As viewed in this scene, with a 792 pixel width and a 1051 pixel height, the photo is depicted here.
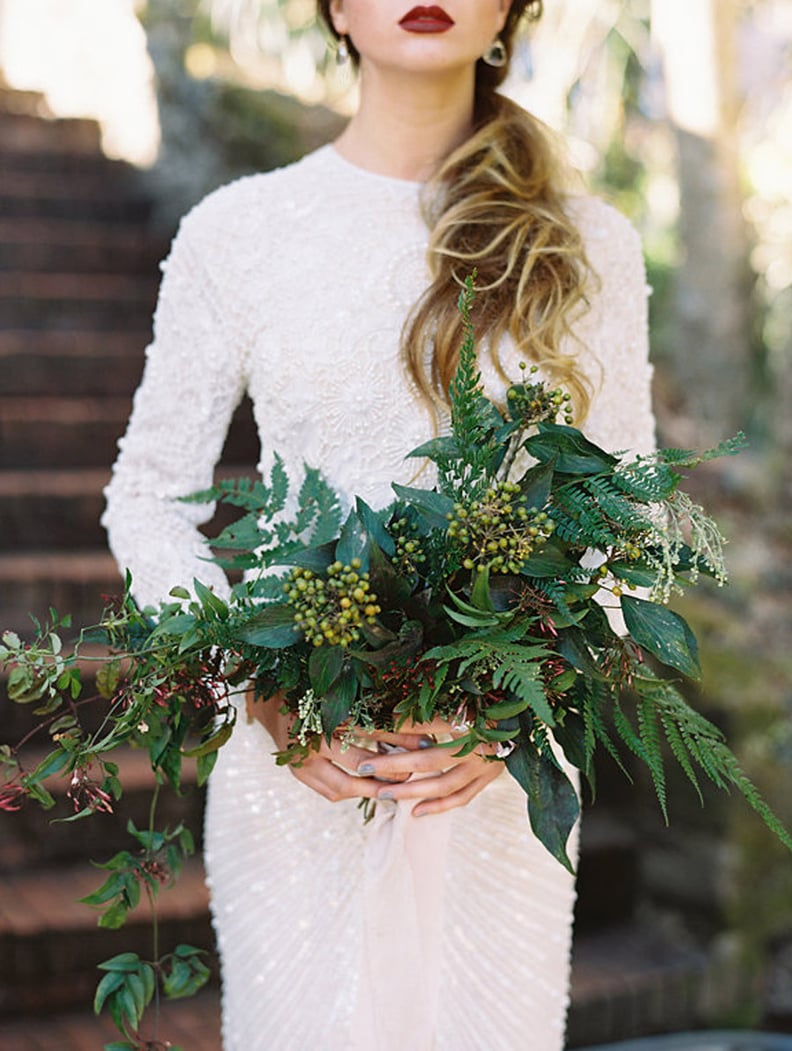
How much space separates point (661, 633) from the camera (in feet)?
4.52

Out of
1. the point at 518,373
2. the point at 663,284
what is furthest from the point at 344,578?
the point at 663,284

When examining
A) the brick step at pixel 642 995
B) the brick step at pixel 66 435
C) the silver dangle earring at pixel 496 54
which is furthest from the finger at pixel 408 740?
the brick step at pixel 66 435

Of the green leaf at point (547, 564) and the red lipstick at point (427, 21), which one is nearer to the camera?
the green leaf at point (547, 564)

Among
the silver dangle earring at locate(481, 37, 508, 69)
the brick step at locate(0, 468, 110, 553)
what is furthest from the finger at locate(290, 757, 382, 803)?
the brick step at locate(0, 468, 110, 553)

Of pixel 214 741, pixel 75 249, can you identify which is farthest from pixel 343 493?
pixel 75 249

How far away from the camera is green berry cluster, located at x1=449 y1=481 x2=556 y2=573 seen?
133cm

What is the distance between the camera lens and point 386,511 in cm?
147

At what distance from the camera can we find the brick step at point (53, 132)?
7109mm

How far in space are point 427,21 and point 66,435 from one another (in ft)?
10.6

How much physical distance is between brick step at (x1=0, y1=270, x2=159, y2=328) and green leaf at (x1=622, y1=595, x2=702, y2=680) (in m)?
4.47

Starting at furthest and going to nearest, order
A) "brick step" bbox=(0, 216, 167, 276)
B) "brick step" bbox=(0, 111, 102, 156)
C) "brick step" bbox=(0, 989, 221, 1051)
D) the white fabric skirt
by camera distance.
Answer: "brick step" bbox=(0, 111, 102, 156), "brick step" bbox=(0, 216, 167, 276), "brick step" bbox=(0, 989, 221, 1051), the white fabric skirt

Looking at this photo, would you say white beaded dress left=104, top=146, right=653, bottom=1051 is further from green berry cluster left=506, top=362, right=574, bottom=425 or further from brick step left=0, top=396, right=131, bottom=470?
brick step left=0, top=396, right=131, bottom=470

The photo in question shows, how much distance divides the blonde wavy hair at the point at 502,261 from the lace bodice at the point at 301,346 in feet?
0.12

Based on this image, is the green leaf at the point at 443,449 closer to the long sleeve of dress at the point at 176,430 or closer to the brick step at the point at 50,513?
the long sleeve of dress at the point at 176,430
